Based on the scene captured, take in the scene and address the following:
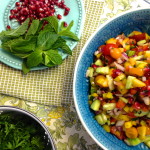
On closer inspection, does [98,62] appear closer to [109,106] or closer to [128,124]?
[109,106]

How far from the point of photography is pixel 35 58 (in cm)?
187

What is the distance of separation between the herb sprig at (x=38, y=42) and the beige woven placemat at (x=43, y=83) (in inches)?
4.5

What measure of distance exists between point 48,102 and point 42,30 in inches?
21.7

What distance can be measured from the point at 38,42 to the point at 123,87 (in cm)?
69

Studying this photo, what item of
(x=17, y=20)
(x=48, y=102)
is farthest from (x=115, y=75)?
(x=17, y=20)

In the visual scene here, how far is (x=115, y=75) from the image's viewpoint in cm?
172

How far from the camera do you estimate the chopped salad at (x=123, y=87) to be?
1.66 metres

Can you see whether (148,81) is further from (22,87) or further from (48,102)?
(22,87)

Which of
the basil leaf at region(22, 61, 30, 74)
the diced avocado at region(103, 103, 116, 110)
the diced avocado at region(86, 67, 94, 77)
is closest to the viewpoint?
the diced avocado at region(103, 103, 116, 110)

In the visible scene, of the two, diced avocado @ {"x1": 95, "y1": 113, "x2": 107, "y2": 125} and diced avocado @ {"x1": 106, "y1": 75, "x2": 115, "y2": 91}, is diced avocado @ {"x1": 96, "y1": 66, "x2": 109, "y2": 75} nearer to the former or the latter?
diced avocado @ {"x1": 106, "y1": 75, "x2": 115, "y2": 91}

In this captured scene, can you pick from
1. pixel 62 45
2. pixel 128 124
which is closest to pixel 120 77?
pixel 128 124

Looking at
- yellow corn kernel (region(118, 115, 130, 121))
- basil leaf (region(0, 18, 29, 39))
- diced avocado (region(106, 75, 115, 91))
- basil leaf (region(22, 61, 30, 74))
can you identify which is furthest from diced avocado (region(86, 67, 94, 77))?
basil leaf (region(0, 18, 29, 39))

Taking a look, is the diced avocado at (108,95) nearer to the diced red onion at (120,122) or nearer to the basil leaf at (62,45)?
the diced red onion at (120,122)

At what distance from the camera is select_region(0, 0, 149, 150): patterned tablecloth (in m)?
2.03
